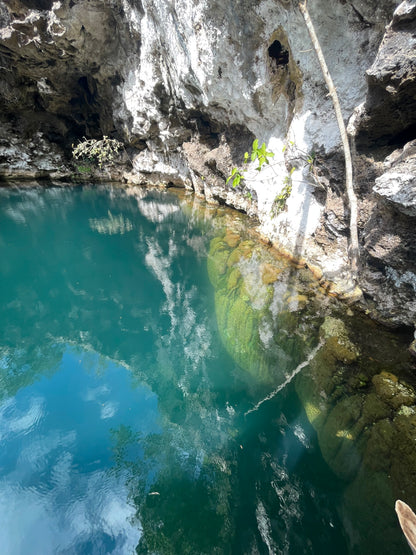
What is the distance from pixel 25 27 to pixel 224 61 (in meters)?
11.4

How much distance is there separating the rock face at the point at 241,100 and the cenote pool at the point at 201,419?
1.68m

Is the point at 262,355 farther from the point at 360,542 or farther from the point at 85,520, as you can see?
the point at 85,520

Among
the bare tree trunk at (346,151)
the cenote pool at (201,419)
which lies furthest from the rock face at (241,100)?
Answer: the cenote pool at (201,419)

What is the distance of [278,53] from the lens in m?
6.99

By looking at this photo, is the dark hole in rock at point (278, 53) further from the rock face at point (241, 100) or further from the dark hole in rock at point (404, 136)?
the dark hole in rock at point (404, 136)

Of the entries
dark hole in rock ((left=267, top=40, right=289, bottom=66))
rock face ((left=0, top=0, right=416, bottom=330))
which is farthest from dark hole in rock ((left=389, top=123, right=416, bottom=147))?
dark hole in rock ((left=267, top=40, right=289, bottom=66))

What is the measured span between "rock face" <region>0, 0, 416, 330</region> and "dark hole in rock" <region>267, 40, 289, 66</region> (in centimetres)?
3

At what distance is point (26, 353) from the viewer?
473cm

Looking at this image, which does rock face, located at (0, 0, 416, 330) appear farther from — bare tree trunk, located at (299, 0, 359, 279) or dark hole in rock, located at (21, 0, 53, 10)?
bare tree trunk, located at (299, 0, 359, 279)

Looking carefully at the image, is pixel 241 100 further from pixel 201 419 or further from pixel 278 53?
pixel 201 419

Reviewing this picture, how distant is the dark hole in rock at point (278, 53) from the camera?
22.5 feet

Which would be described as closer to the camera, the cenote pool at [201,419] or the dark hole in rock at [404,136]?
the cenote pool at [201,419]

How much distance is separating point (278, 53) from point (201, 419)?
29.6 feet

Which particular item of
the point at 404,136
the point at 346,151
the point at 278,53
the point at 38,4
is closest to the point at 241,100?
the point at 278,53
